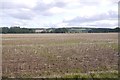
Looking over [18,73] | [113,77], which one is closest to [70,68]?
[18,73]

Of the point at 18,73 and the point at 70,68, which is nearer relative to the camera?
the point at 18,73

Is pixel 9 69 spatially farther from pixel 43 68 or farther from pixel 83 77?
pixel 83 77

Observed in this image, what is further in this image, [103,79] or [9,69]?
[9,69]

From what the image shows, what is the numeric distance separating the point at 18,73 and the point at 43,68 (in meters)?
2.01

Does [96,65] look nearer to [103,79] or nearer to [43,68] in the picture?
[43,68]

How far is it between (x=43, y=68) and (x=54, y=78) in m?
3.72

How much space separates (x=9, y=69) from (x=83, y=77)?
5.09m

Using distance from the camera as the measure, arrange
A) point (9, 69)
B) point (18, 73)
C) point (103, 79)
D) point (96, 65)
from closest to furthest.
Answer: point (103, 79), point (18, 73), point (9, 69), point (96, 65)

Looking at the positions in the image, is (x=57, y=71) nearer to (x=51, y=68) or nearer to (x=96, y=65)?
(x=51, y=68)

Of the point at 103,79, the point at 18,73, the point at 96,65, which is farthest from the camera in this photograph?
the point at 96,65

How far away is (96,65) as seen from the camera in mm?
16297

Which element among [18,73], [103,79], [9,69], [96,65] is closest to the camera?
[103,79]

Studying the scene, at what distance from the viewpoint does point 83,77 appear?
11586 mm

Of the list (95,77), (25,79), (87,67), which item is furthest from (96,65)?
(25,79)
